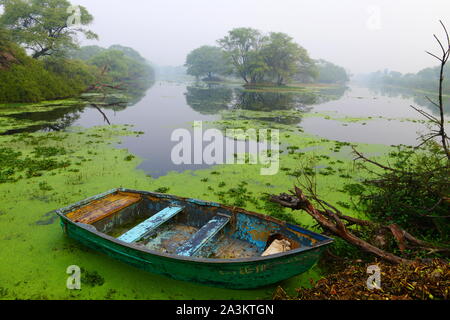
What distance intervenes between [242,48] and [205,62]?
30.0 m

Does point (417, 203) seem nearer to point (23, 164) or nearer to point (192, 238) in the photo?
point (192, 238)

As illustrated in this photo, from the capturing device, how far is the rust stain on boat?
6.13 m

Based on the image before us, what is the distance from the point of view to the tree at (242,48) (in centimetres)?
7019

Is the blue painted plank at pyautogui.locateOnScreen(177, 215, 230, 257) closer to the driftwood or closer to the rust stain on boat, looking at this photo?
the driftwood

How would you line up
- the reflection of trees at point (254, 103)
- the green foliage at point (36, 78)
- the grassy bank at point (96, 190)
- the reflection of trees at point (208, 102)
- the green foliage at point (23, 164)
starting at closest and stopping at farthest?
the grassy bank at point (96, 190) < the green foliage at point (23, 164) < the green foliage at point (36, 78) < the reflection of trees at point (254, 103) < the reflection of trees at point (208, 102)

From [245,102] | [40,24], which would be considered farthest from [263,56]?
[40,24]

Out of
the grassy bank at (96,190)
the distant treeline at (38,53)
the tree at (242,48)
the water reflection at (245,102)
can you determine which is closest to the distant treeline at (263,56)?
the tree at (242,48)

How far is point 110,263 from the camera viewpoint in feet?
17.8

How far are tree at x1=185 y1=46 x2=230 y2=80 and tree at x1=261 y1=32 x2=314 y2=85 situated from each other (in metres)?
31.5

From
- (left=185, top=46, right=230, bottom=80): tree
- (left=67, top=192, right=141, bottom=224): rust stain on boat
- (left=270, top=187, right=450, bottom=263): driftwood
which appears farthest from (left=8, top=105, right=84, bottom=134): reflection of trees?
(left=185, top=46, right=230, bottom=80): tree

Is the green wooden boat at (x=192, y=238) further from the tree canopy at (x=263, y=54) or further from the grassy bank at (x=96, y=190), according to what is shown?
the tree canopy at (x=263, y=54)

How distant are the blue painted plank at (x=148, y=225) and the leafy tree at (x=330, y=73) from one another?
132m

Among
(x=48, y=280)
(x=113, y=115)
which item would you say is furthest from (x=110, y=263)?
(x=113, y=115)
